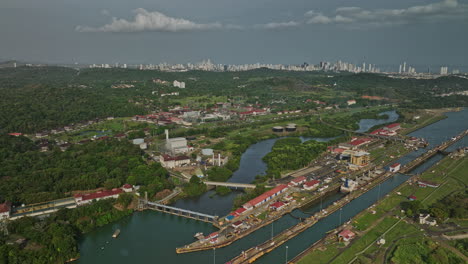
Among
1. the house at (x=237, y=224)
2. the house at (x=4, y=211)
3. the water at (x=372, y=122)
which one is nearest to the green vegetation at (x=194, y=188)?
the house at (x=237, y=224)

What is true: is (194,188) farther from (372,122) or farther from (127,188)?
(372,122)

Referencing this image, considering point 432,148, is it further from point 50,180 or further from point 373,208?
point 50,180

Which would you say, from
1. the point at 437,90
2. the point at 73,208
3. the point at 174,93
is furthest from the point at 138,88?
the point at 437,90

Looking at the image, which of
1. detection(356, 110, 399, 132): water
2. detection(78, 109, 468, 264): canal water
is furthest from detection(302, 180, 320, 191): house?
detection(356, 110, 399, 132): water

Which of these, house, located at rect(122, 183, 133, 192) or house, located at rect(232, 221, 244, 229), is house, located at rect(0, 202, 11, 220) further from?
house, located at rect(232, 221, 244, 229)

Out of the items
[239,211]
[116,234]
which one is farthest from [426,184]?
[116,234]

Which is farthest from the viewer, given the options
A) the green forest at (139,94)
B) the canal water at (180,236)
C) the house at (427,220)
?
the green forest at (139,94)

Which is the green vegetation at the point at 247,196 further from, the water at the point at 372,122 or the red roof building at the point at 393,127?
the water at the point at 372,122
